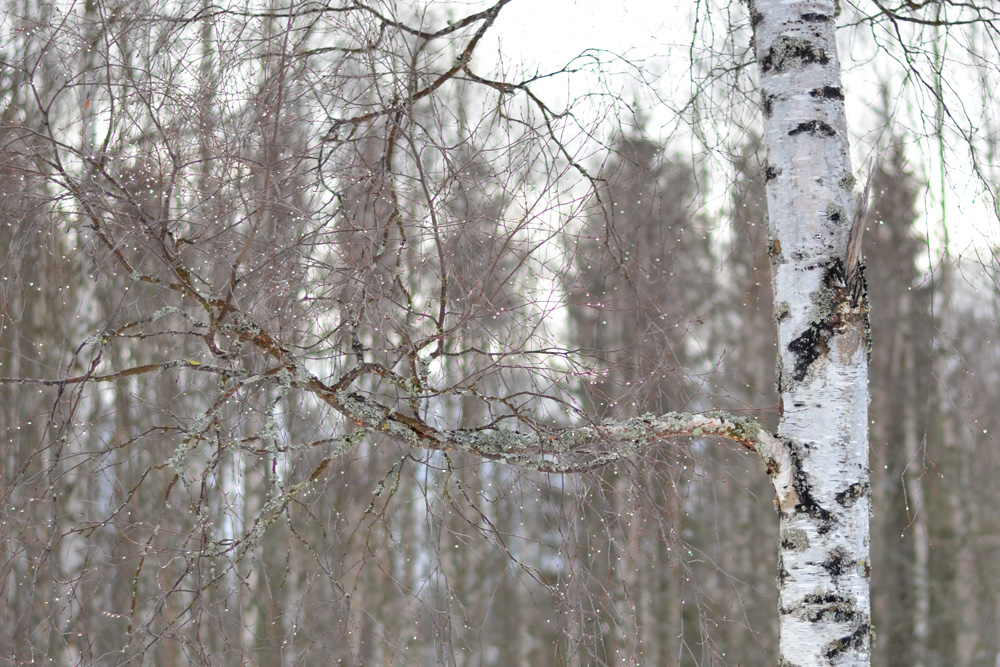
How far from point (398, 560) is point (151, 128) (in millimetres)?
5240

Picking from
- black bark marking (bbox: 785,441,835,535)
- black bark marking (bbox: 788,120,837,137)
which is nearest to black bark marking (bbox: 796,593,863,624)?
black bark marking (bbox: 785,441,835,535)

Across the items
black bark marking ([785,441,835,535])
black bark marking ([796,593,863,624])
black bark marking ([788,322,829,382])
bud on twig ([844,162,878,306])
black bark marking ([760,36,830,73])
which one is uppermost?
black bark marking ([760,36,830,73])

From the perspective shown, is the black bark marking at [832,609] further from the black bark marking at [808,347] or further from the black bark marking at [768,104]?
the black bark marking at [768,104]

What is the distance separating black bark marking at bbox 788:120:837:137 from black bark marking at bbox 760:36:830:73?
0.51ft

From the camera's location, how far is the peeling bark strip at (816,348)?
1828mm

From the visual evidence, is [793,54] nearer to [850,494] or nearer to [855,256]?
[855,256]

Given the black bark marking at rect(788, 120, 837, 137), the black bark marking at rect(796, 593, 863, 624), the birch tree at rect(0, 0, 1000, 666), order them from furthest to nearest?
the black bark marking at rect(788, 120, 837, 137) → the black bark marking at rect(796, 593, 863, 624) → the birch tree at rect(0, 0, 1000, 666)

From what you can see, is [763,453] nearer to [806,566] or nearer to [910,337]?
[806,566]

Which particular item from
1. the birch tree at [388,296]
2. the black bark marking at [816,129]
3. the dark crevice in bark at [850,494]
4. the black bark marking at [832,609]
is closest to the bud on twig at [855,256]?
the birch tree at [388,296]

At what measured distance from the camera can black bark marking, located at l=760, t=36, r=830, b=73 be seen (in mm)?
2008

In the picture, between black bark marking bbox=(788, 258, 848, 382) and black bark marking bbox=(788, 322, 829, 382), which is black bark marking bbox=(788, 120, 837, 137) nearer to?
black bark marking bbox=(788, 258, 848, 382)

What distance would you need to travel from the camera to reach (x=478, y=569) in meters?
7.34

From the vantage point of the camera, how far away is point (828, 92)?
6.54ft

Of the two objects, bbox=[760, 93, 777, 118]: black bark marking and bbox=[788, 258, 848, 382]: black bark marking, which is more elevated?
bbox=[760, 93, 777, 118]: black bark marking
